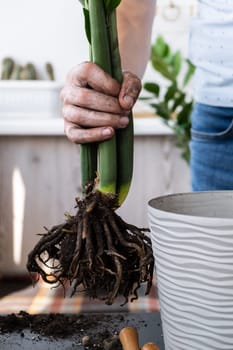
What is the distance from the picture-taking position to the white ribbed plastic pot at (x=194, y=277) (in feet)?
1.66

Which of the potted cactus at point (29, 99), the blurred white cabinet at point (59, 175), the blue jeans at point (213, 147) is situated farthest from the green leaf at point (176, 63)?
the blue jeans at point (213, 147)

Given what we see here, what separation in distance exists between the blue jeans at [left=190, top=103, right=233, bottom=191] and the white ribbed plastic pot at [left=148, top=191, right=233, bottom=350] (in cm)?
45

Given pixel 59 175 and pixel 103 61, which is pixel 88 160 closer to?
pixel 103 61

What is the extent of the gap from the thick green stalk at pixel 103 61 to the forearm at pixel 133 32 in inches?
12.0

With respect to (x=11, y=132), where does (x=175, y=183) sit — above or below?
below

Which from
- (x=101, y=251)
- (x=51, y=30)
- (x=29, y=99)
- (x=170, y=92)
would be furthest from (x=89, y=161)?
(x=51, y=30)

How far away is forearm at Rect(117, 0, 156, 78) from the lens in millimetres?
1012

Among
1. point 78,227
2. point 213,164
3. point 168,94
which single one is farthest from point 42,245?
point 168,94

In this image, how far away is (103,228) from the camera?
2.31 ft

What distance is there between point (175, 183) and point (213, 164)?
1.71 metres

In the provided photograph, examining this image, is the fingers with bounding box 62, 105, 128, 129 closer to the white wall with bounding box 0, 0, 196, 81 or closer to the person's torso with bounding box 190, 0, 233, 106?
the person's torso with bounding box 190, 0, 233, 106

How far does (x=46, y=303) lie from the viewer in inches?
74.2

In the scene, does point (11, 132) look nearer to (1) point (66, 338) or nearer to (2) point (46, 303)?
(2) point (46, 303)

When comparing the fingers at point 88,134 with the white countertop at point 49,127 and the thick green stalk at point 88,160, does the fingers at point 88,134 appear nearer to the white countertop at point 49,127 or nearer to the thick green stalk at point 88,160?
the thick green stalk at point 88,160
